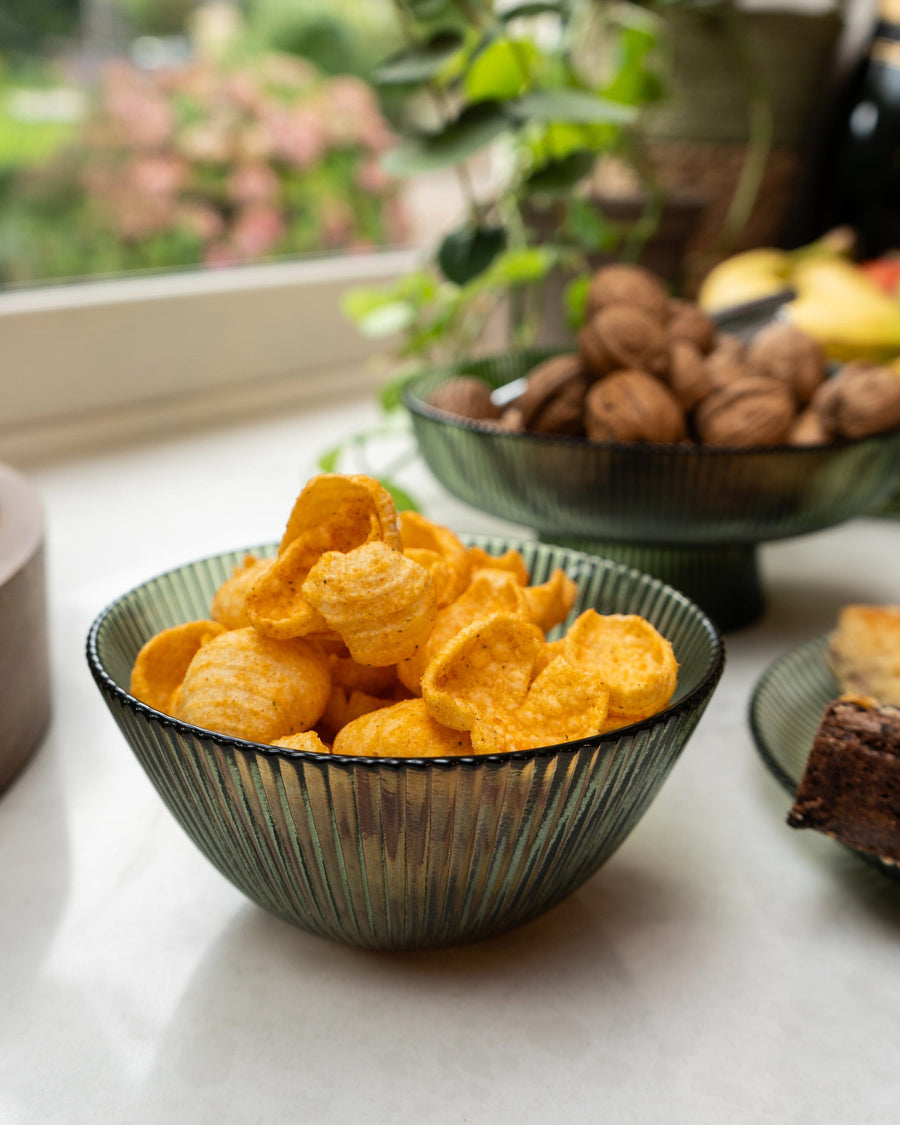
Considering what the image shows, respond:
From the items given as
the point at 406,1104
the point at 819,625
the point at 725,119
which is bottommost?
the point at 819,625

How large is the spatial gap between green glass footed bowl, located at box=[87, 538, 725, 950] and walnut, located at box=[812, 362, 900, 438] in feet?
1.01

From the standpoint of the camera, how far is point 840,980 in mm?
414

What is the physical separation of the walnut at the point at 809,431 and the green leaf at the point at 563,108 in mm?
255

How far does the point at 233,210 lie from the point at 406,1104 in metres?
1.35

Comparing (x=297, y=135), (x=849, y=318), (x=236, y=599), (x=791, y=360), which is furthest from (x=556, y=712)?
(x=297, y=135)

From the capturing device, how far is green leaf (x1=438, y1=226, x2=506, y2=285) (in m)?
0.87

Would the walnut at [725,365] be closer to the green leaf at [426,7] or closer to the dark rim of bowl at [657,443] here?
the dark rim of bowl at [657,443]

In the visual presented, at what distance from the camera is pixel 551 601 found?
0.45 meters

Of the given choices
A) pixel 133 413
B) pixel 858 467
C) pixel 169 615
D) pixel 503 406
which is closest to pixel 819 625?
pixel 858 467

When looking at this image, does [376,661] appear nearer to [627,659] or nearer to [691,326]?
[627,659]

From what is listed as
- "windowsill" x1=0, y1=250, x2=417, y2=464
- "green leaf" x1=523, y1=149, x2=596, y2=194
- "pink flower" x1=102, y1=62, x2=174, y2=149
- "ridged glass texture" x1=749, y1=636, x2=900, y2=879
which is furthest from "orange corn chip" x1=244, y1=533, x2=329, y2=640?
"pink flower" x1=102, y1=62, x2=174, y2=149

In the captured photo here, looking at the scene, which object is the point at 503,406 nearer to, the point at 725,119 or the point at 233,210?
the point at 725,119

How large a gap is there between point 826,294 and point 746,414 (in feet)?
1.83

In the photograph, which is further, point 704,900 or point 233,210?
point 233,210
